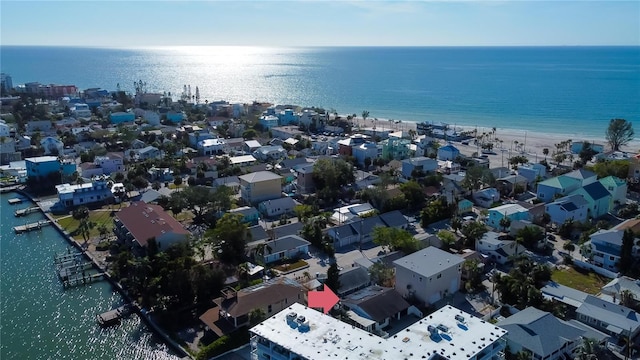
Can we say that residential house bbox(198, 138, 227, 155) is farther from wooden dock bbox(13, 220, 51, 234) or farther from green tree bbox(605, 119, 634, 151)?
green tree bbox(605, 119, 634, 151)

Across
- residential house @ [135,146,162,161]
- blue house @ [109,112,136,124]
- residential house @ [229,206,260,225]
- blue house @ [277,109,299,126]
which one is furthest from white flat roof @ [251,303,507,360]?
blue house @ [109,112,136,124]

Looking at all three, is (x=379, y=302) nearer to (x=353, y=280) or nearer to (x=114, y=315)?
(x=353, y=280)

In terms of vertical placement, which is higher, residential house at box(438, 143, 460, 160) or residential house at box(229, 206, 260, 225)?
residential house at box(438, 143, 460, 160)

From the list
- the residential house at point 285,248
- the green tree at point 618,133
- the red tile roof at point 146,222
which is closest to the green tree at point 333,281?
the residential house at point 285,248

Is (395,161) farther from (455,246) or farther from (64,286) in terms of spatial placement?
(64,286)

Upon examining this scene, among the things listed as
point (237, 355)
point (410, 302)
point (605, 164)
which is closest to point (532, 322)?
point (410, 302)
